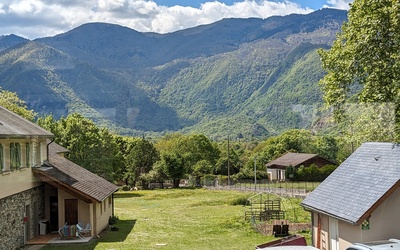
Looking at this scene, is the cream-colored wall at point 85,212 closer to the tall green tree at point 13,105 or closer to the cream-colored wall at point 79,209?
the cream-colored wall at point 79,209

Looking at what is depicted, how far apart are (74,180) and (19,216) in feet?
12.2

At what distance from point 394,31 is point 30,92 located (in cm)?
7229

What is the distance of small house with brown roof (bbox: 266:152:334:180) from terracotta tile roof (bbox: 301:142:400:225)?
171ft

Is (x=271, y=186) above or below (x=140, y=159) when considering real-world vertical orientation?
below

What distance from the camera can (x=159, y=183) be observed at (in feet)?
227

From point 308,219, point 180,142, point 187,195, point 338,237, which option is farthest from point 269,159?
point 338,237

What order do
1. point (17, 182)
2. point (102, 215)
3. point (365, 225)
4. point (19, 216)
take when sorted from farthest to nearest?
1. point (102, 215)
2. point (19, 216)
3. point (17, 182)
4. point (365, 225)

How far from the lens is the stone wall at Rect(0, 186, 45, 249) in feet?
62.5

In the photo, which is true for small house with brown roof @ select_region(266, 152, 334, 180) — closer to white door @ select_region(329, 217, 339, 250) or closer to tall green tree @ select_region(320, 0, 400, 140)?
tall green tree @ select_region(320, 0, 400, 140)

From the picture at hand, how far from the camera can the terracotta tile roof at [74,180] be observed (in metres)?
22.9

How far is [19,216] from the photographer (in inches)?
829

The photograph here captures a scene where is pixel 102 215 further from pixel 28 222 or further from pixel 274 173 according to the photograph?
pixel 274 173

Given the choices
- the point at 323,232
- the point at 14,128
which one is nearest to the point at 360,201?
the point at 323,232

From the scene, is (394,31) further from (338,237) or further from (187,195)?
(187,195)
